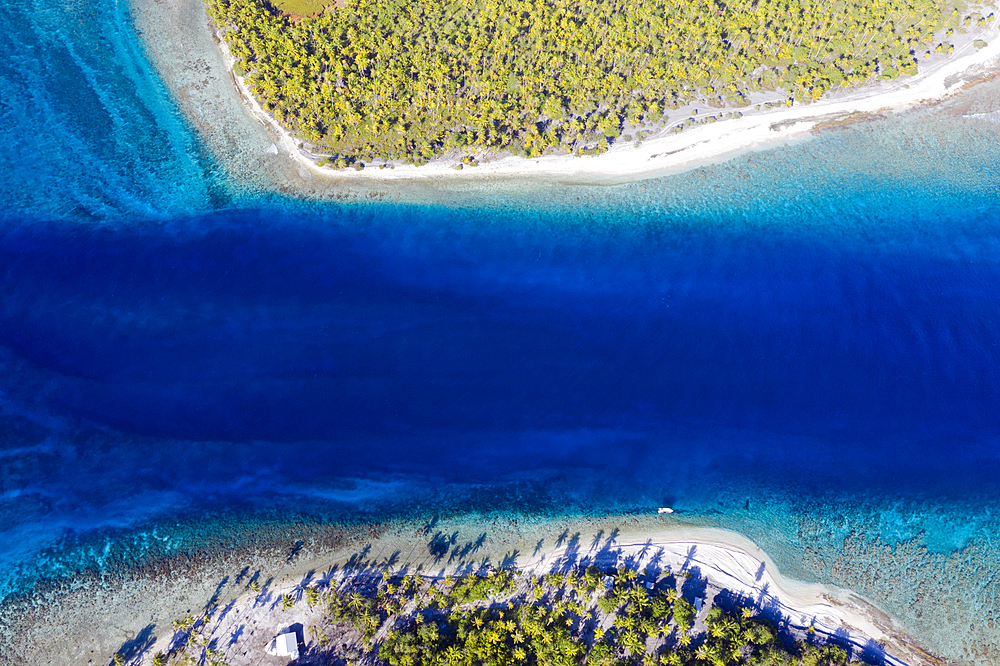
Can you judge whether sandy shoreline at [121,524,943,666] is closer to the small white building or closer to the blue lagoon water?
the small white building

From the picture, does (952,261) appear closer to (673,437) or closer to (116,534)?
(673,437)

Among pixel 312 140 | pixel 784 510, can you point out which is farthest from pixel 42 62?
pixel 784 510

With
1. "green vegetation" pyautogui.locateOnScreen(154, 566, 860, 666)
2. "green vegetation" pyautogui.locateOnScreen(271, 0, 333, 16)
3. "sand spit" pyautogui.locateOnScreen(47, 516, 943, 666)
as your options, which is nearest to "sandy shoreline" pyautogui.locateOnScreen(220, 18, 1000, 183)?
"green vegetation" pyautogui.locateOnScreen(271, 0, 333, 16)

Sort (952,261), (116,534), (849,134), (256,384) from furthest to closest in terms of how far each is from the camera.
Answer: (849,134) → (952,261) → (256,384) → (116,534)

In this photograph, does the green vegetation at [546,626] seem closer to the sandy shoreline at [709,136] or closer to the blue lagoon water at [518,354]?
the blue lagoon water at [518,354]

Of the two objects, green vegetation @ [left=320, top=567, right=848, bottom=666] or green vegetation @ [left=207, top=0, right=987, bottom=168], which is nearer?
green vegetation @ [left=320, top=567, right=848, bottom=666]

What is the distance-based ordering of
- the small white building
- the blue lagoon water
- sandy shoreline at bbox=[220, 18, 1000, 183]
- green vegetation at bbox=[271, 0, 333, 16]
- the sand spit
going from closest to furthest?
the small white building → the sand spit → the blue lagoon water → sandy shoreline at bbox=[220, 18, 1000, 183] → green vegetation at bbox=[271, 0, 333, 16]
